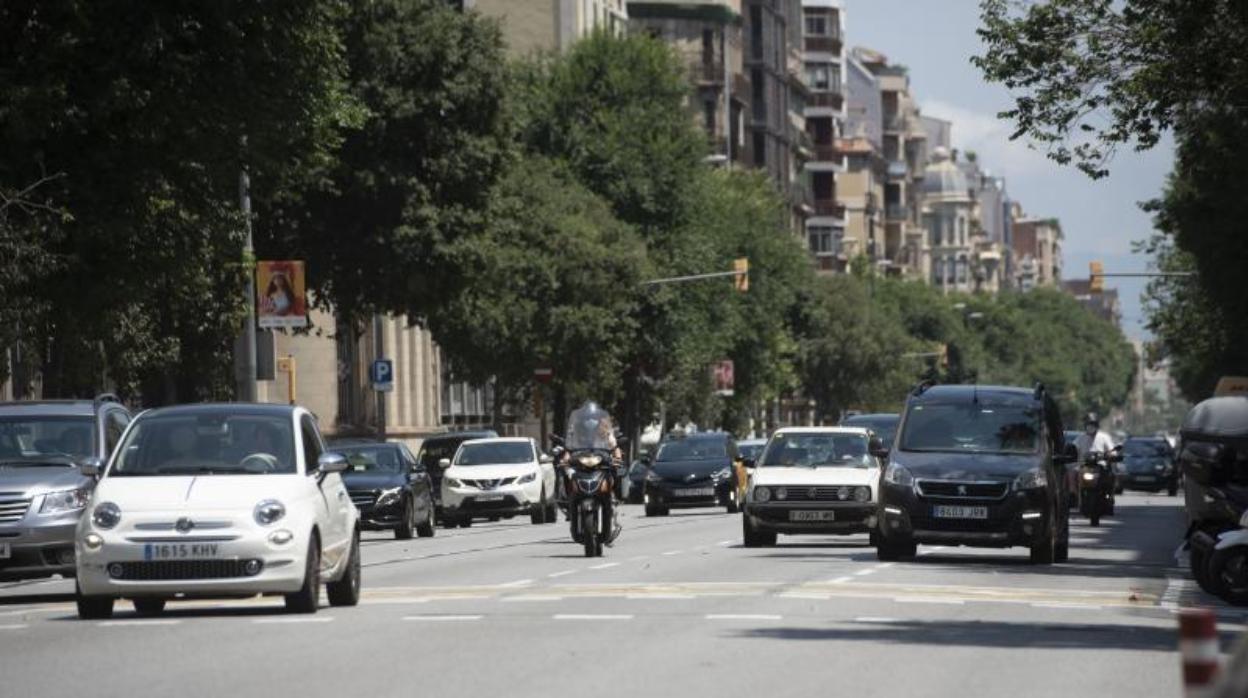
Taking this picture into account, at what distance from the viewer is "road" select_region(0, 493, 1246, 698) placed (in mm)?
14492

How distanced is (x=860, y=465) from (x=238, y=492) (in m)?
18.2

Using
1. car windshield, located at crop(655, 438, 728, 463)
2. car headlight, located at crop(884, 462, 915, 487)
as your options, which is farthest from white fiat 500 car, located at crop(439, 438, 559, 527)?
car headlight, located at crop(884, 462, 915, 487)

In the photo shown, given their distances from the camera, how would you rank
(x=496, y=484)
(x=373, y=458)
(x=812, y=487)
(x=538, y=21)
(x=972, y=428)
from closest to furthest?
(x=972, y=428) < (x=812, y=487) < (x=373, y=458) < (x=496, y=484) < (x=538, y=21)

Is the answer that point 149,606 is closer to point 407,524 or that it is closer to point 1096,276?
point 407,524

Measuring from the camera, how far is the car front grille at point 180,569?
19.6 metres

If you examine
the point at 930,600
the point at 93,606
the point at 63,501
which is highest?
the point at 63,501

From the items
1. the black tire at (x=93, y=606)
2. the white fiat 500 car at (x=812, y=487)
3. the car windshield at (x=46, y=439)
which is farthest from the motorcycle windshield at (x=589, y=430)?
the black tire at (x=93, y=606)

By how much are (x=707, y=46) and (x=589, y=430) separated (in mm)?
115731

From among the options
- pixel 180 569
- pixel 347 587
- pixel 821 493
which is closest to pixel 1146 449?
pixel 821 493

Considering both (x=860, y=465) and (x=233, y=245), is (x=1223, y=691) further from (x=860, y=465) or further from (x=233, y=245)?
(x=233, y=245)

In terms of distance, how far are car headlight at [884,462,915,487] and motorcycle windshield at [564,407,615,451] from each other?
149 inches

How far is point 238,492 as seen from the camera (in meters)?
19.9

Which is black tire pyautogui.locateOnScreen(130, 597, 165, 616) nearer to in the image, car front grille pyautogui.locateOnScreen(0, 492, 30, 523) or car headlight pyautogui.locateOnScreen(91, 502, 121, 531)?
car headlight pyautogui.locateOnScreen(91, 502, 121, 531)

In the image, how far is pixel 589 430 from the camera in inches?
1280
